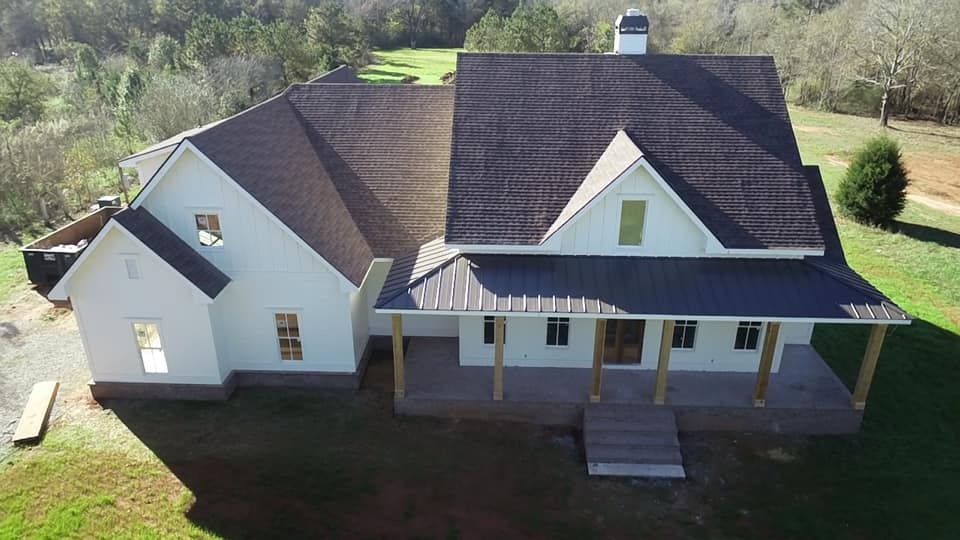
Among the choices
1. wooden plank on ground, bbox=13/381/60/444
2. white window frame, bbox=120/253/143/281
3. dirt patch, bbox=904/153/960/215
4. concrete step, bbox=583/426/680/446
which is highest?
white window frame, bbox=120/253/143/281

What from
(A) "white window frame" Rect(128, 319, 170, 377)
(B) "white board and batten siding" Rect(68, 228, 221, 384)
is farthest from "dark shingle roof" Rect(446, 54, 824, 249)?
(A) "white window frame" Rect(128, 319, 170, 377)

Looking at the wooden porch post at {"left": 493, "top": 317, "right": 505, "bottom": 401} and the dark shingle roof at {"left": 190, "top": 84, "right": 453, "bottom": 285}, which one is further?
the dark shingle roof at {"left": 190, "top": 84, "right": 453, "bottom": 285}

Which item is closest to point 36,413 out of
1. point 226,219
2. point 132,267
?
point 132,267

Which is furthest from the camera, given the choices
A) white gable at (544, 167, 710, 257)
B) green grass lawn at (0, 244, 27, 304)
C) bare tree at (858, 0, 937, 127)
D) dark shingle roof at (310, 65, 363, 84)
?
bare tree at (858, 0, 937, 127)

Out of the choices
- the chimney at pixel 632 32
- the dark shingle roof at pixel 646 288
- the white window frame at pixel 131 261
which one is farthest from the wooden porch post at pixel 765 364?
the white window frame at pixel 131 261

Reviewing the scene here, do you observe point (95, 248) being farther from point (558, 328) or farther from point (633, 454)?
point (633, 454)

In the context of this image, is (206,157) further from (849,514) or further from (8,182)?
(8,182)

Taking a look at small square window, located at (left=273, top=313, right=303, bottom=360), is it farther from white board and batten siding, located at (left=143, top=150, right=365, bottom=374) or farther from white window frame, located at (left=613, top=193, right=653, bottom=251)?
white window frame, located at (left=613, top=193, right=653, bottom=251)
